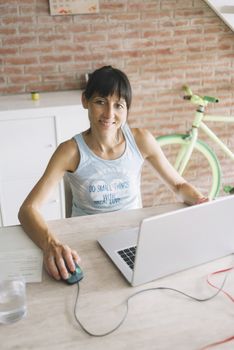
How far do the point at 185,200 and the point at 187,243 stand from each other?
52cm

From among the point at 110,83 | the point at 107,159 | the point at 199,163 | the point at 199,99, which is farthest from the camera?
the point at 199,163

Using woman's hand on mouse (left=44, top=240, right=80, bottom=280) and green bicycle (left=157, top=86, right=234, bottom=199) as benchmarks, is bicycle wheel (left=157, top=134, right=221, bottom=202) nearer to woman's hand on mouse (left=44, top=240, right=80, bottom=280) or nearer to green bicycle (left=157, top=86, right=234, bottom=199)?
green bicycle (left=157, top=86, right=234, bottom=199)

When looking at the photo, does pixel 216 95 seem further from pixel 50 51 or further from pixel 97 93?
pixel 97 93

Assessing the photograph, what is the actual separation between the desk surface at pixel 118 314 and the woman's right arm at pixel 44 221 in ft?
0.16

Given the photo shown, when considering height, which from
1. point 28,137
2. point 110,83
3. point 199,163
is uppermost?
point 110,83

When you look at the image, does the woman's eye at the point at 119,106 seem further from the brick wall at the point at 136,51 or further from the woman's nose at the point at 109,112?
the brick wall at the point at 136,51

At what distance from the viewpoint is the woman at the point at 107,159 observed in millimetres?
1607

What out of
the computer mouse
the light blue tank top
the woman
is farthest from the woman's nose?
the computer mouse

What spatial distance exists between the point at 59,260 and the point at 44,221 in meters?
0.25

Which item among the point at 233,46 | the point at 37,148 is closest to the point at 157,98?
the point at 233,46

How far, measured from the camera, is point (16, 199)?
276 cm

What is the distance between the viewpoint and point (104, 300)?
42.7 inches

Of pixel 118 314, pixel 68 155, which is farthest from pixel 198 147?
pixel 118 314

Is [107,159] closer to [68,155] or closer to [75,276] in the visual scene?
[68,155]
